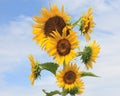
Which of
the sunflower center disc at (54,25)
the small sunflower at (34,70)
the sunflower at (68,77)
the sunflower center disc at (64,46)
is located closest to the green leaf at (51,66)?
the sunflower at (68,77)

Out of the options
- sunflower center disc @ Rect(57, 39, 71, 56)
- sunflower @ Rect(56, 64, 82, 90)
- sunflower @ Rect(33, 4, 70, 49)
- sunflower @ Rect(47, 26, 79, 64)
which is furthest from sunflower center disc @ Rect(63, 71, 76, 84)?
sunflower @ Rect(33, 4, 70, 49)

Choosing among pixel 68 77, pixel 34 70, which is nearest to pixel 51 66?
pixel 68 77

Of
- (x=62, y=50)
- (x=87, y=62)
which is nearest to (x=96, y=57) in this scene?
(x=87, y=62)

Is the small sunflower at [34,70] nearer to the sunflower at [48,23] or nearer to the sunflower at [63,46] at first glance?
the sunflower at [48,23]

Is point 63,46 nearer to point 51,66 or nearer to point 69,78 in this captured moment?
point 51,66

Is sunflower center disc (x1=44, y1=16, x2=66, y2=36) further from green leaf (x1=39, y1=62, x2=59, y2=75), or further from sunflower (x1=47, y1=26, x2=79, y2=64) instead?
green leaf (x1=39, y1=62, x2=59, y2=75)

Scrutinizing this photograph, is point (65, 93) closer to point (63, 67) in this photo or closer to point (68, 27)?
point (63, 67)
